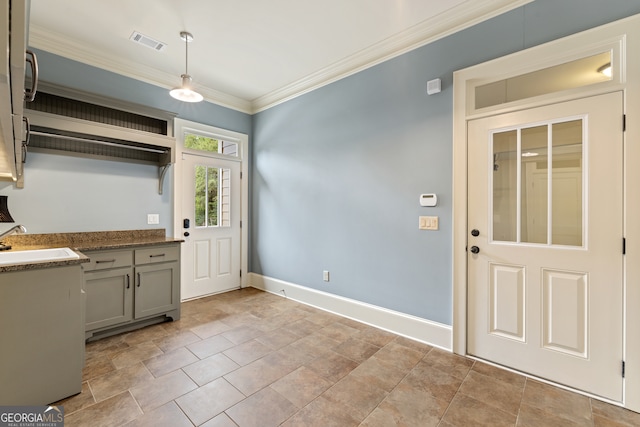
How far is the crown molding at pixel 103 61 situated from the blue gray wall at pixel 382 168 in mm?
969

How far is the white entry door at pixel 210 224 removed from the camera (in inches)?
155

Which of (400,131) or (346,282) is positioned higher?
(400,131)

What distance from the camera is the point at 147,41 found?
295cm

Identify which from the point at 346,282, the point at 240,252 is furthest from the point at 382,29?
the point at 240,252

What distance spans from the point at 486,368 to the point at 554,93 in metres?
2.17

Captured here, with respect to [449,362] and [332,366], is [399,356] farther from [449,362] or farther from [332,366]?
[332,366]

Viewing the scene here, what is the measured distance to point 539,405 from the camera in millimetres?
1851

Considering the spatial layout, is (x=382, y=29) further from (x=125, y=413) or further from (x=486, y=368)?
(x=125, y=413)

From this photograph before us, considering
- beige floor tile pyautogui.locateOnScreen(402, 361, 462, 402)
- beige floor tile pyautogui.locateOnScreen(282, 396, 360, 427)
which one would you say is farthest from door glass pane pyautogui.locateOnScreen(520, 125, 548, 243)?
beige floor tile pyautogui.locateOnScreen(282, 396, 360, 427)

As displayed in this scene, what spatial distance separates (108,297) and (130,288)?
0.19 metres

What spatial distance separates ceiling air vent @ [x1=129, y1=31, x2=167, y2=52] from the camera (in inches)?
112

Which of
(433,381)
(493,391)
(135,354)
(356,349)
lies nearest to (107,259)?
(135,354)

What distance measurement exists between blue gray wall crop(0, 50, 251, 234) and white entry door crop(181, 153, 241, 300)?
30 cm

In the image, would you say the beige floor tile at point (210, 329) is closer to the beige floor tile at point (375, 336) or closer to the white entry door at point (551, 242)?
the beige floor tile at point (375, 336)
